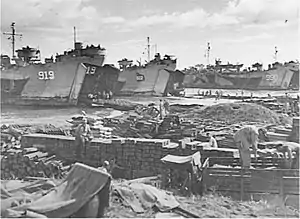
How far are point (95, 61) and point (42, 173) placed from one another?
17.2 meters

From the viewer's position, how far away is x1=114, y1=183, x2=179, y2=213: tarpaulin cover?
13.9 feet

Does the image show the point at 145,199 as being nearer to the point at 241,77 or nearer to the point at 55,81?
the point at 55,81

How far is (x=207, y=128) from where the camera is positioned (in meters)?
12.2

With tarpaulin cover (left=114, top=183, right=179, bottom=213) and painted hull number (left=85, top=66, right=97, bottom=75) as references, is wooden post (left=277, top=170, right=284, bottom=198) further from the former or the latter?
painted hull number (left=85, top=66, right=97, bottom=75)

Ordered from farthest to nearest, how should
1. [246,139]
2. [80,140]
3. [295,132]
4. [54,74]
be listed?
[54,74] → [295,132] → [80,140] → [246,139]

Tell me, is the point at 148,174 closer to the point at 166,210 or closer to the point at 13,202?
the point at 166,210

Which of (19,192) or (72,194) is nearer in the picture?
(72,194)

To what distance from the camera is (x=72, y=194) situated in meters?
3.87

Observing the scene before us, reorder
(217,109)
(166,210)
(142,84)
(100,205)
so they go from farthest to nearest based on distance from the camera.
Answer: (142,84) < (217,109) < (166,210) < (100,205)

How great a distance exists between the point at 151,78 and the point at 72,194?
29.5 metres

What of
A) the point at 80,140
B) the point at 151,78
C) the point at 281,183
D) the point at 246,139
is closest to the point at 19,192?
the point at 80,140

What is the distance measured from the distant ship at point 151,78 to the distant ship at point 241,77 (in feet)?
34.8

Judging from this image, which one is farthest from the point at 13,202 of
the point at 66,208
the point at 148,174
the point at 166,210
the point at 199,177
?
the point at 148,174

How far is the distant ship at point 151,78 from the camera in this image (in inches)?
1288
